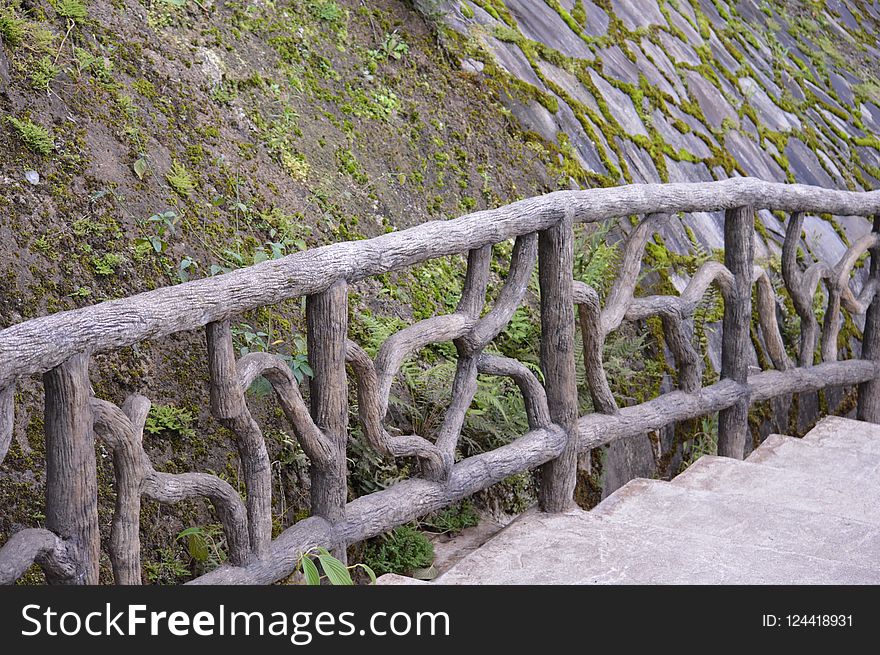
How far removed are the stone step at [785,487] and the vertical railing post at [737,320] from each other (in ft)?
1.15

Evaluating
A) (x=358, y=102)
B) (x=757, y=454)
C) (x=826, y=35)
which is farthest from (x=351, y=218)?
(x=826, y=35)

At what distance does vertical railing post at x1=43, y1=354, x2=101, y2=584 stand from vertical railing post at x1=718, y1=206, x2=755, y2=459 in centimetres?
320

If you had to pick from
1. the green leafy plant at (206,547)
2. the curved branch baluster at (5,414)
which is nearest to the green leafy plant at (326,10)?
the green leafy plant at (206,547)

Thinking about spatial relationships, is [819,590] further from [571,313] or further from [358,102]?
[358,102]

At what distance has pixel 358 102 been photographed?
5.27 meters

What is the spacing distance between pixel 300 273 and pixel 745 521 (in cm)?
189

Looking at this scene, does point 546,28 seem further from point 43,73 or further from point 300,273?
point 300,273

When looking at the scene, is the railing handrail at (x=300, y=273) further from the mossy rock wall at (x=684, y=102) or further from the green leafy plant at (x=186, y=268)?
the mossy rock wall at (x=684, y=102)

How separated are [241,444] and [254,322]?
3.91 ft

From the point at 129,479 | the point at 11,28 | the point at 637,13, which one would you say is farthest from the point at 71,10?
the point at 637,13

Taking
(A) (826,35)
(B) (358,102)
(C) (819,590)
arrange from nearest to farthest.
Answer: (C) (819,590) < (B) (358,102) < (A) (826,35)

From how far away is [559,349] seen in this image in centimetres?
366

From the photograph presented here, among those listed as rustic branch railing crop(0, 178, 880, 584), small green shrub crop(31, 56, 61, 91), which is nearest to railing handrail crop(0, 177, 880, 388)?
rustic branch railing crop(0, 178, 880, 584)

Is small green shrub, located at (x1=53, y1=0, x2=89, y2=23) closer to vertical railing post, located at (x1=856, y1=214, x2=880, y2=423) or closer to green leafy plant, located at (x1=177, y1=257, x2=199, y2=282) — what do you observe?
green leafy plant, located at (x1=177, y1=257, x2=199, y2=282)
